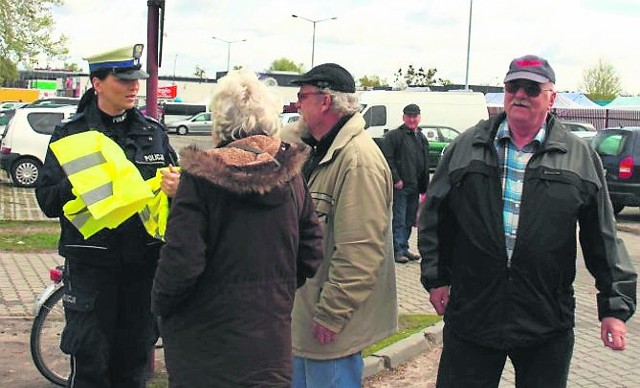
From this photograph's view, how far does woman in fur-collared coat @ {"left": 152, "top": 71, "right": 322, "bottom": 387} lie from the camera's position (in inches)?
108

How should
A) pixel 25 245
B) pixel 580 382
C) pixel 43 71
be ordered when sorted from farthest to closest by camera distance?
pixel 43 71
pixel 25 245
pixel 580 382

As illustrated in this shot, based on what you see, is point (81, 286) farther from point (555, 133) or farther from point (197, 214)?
point (555, 133)

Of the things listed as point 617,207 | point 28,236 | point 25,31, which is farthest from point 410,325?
point 25,31

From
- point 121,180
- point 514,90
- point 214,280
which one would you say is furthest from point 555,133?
point 121,180

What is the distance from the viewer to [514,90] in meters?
3.24

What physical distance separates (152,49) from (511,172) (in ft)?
8.52

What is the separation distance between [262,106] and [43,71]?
409 ft

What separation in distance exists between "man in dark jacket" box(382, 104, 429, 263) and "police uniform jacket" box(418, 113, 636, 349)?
6.01 metres

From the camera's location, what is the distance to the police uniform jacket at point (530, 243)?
123 inches

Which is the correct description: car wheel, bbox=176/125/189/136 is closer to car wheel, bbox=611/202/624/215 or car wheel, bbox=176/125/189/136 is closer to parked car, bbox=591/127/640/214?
car wheel, bbox=611/202/624/215

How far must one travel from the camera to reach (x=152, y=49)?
4.96 meters

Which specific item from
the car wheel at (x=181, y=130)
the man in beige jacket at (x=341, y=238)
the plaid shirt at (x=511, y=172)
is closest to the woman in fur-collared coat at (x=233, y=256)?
the man in beige jacket at (x=341, y=238)

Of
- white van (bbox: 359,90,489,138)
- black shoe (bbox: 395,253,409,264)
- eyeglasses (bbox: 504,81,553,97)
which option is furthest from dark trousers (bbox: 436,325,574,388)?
white van (bbox: 359,90,489,138)

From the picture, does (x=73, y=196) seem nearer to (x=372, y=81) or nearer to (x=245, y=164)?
(x=245, y=164)
